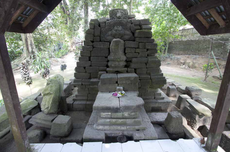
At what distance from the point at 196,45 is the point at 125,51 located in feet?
49.5

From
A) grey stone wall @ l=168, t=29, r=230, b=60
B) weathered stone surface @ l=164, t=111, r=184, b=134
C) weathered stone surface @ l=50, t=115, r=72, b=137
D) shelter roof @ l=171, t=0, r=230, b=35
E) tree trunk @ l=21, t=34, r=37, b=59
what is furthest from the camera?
grey stone wall @ l=168, t=29, r=230, b=60

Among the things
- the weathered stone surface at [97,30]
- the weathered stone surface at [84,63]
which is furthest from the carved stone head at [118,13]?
the weathered stone surface at [84,63]

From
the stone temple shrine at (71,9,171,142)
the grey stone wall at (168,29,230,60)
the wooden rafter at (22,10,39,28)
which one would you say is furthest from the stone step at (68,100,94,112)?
the grey stone wall at (168,29,230,60)

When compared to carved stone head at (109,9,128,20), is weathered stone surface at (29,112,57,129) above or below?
below

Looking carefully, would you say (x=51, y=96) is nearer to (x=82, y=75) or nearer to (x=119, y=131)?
(x=82, y=75)

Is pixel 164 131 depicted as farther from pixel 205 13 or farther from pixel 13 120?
pixel 13 120

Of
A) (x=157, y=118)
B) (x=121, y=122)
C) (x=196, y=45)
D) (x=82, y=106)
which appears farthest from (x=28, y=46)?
(x=196, y=45)

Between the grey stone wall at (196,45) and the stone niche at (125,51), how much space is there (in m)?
11.8

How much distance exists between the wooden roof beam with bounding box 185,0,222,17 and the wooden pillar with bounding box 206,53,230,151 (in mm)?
946

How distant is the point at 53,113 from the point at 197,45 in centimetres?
1755

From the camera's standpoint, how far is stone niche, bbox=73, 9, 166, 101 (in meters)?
4.11

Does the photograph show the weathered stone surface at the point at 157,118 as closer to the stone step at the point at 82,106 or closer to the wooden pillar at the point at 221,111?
the wooden pillar at the point at 221,111

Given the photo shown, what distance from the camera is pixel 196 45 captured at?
14938 millimetres

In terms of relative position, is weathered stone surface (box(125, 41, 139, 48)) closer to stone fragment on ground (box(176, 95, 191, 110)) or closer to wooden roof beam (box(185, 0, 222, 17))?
wooden roof beam (box(185, 0, 222, 17))
